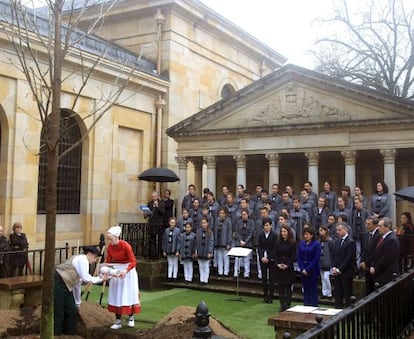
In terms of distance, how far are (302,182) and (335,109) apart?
4087 mm

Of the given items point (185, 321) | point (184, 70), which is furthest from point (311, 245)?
point (184, 70)

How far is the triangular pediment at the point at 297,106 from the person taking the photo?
16.3 metres

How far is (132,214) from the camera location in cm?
2075

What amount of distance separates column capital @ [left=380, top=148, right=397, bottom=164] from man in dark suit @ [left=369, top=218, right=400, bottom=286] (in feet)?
22.9

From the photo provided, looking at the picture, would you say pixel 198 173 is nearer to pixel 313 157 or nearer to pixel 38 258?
pixel 313 157

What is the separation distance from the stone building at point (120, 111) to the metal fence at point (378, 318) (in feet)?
35.4

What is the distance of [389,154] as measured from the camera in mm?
16094

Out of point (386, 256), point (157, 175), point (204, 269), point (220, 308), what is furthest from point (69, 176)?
point (386, 256)

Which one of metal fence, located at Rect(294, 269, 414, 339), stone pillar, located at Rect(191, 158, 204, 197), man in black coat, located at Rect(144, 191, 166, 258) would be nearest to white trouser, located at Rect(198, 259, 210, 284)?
man in black coat, located at Rect(144, 191, 166, 258)

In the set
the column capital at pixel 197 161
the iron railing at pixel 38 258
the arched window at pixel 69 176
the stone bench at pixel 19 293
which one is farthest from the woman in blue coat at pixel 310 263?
the arched window at pixel 69 176

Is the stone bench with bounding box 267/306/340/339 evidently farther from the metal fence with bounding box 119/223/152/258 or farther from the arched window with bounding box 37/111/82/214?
the arched window with bounding box 37/111/82/214

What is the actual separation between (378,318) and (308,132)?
1149cm

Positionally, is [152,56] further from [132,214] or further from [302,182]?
[302,182]

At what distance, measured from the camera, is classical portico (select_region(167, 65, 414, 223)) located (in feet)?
53.2
